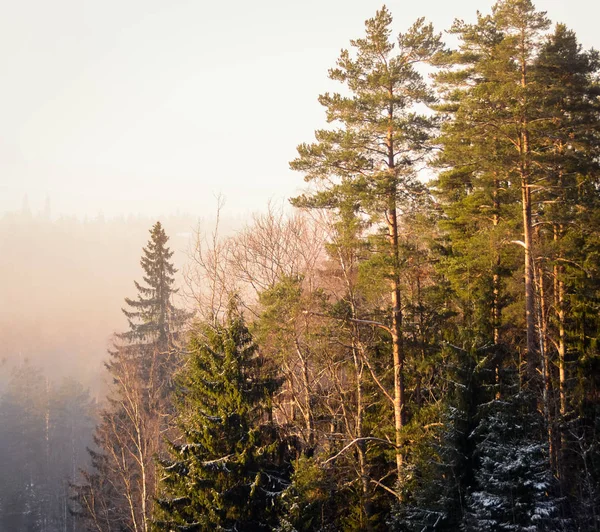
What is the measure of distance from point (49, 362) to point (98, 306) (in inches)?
1558

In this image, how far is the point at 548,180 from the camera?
15711 mm

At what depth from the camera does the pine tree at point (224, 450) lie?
13922mm

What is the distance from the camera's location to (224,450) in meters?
14.7

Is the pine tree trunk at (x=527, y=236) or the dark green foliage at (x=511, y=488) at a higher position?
the pine tree trunk at (x=527, y=236)

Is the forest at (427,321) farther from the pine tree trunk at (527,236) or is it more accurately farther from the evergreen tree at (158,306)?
the evergreen tree at (158,306)

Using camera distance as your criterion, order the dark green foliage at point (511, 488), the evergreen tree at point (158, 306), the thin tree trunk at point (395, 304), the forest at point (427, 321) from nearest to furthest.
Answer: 1. the dark green foliage at point (511, 488)
2. the forest at point (427, 321)
3. the thin tree trunk at point (395, 304)
4. the evergreen tree at point (158, 306)

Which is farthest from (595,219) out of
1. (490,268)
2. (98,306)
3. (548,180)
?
(98,306)

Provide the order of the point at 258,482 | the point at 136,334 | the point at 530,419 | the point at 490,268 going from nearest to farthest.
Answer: the point at 530,419 < the point at 258,482 < the point at 490,268 < the point at 136,334

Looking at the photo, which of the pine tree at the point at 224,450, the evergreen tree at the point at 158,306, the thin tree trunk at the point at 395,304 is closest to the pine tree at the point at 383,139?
the thin tree trunk at the point at 395,304

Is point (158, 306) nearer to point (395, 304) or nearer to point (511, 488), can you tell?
point (395, 304)

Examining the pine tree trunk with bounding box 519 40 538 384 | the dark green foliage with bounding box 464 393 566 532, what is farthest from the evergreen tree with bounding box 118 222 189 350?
the dark green foliage with bounding box 464 393 566 532

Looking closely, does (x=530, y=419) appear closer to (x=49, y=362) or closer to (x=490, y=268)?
(x=490, y=268)

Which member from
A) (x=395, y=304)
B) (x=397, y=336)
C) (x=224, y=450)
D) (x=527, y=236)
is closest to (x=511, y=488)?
(x=397, y=336)

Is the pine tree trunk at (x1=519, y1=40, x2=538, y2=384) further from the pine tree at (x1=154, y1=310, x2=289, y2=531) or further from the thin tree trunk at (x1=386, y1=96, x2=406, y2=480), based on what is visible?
the pine tree at (x1=154, y1=310, x2=289, y2=531)
